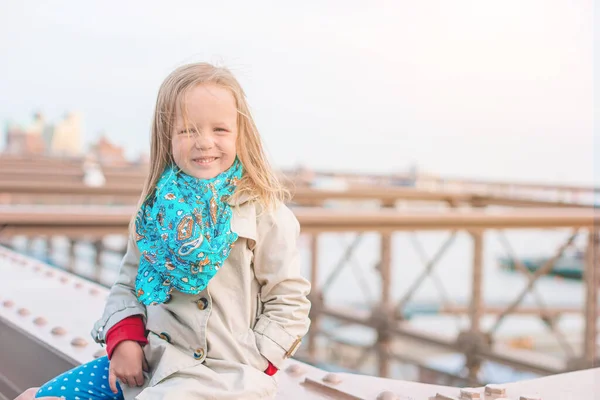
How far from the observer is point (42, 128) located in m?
40.0

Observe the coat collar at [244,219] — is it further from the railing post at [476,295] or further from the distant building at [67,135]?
the distant building at [67,135]

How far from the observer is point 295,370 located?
207 centimetres

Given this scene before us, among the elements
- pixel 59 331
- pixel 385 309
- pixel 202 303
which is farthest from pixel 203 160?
pixel 385 309

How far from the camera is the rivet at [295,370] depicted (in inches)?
80.9

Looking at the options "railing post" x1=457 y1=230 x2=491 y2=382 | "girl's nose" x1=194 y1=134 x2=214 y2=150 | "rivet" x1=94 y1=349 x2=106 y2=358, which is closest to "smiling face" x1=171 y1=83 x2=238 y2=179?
"girl's nose" x1=194 y1=134 x2=214 y2=150

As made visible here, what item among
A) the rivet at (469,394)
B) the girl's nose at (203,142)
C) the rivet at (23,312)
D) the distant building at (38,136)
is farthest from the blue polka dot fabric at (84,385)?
the distant building at (38,136)

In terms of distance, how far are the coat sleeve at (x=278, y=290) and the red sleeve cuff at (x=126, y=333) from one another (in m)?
0.28

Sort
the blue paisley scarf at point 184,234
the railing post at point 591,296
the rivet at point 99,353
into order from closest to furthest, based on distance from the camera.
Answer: the blue paisley scarf at point 184,234 → the rivet at point 99,353 → the railing post at point 591,296

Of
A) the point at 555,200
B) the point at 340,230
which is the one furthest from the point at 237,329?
the point at 555,200

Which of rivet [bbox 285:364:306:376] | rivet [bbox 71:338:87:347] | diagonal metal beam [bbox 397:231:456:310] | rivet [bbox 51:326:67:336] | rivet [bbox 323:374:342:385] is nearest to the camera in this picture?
rivet [bbox 323:374:342:385]

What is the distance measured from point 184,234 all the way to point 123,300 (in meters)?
0.31

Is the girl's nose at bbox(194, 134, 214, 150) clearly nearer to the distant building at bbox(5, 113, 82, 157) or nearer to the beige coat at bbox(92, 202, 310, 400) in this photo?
the beige coat at bbox(92, 202, 310, 400)

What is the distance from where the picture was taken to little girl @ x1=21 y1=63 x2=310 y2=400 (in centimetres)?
151

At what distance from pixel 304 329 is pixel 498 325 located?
528 centimetres
